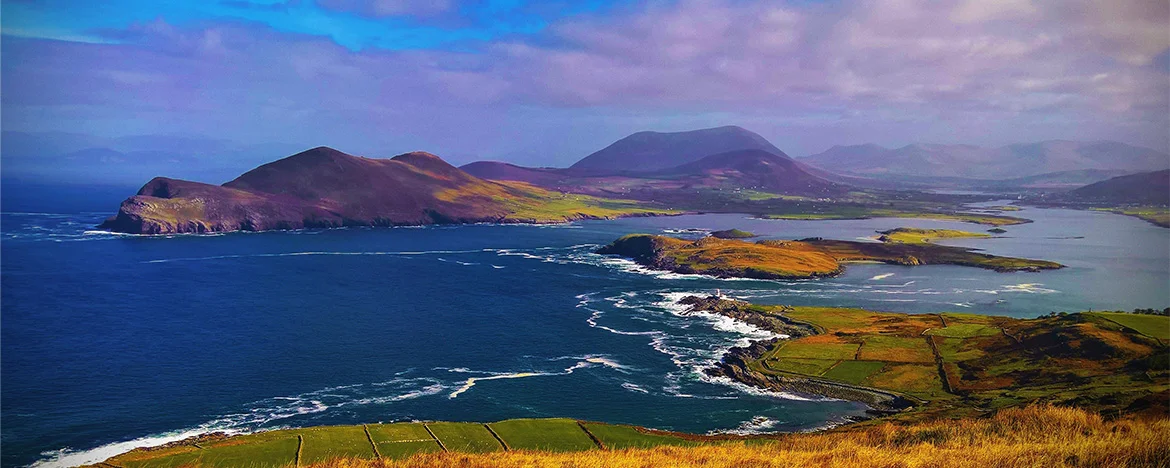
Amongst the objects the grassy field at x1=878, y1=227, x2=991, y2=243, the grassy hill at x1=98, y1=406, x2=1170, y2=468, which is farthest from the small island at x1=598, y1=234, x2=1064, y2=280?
the grassy hill at x1=98, y1=406, x2=1170, y2=468

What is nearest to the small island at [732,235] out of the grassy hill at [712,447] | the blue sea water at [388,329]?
the blue sea water at [388,329]

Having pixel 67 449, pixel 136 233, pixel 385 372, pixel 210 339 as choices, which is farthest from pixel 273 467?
pixel 136 233

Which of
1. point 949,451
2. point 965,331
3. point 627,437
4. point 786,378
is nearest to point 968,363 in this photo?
point 965,331

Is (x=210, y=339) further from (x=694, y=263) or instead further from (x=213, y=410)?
(x=694, y=263)

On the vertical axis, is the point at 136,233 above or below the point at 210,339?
above

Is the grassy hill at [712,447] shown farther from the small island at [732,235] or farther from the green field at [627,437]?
the small island at [732,235]

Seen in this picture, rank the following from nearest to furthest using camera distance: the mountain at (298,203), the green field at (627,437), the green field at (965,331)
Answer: the green field at (627,437) → the green field at (965,331) → the mountain at (298,203)

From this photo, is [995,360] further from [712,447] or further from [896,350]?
[712,447]
